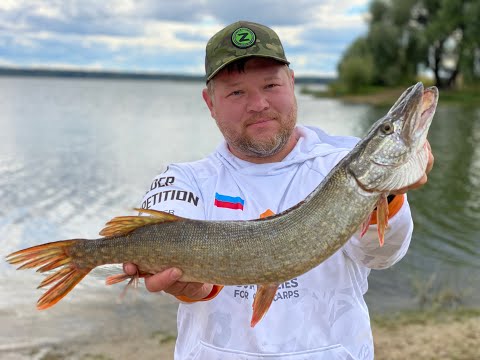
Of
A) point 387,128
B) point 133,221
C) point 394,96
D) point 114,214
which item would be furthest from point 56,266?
point 394,96

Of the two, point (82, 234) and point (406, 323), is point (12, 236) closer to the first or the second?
point (82, 234)

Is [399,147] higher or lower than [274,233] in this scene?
higher

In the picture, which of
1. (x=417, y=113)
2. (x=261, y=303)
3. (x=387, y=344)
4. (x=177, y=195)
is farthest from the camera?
(x=387, y=344)

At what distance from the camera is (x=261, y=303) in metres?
2.55

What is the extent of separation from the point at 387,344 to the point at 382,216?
3.36m

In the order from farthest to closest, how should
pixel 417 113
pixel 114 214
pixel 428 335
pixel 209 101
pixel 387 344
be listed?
pixel 114 214 < pixel 428 335 < pixel 387 344 < pixel 209 101 < pixel 417 113

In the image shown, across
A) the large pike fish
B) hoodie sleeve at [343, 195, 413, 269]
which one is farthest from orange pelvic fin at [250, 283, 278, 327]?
hoodie sleeve at [343, 195, 413, 269]

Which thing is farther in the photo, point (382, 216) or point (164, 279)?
point (164, 279)

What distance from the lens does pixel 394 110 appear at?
2465 mm

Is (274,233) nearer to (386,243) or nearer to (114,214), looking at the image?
(386,243)

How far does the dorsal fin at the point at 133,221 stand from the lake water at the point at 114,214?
3.57 meters

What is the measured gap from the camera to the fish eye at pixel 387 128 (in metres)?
2.45

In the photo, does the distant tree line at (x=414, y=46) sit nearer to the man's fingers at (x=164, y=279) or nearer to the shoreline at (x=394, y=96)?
the shoreline at (x=394, y=96)

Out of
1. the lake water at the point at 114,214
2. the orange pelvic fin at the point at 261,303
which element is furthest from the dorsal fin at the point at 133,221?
the lake water at the point at 114,214
